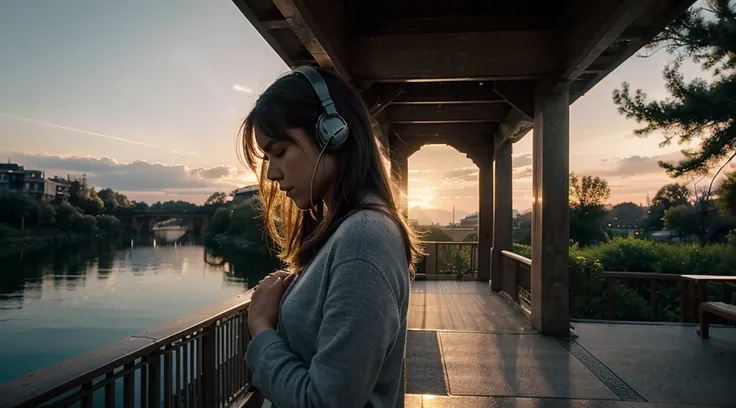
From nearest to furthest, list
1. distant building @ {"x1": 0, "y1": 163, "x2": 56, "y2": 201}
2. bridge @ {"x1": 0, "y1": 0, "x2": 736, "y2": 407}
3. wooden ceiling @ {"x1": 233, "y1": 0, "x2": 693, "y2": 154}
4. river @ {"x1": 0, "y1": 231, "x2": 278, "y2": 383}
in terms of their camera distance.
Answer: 1. bridge @ {"x1": 0, "y1": 0, "x2": 736, "y2": 407}
2. wooden ceiling @ {"x1": 233, "y1": 0, "x2": 693, "y2": 154}
3. river @ {"x1": 0, "y1": 231, "x2": 278, "y2": 383}
4. distant building @ {"x1": 0, "y1": 163, "x2": 56, "y2": 201}

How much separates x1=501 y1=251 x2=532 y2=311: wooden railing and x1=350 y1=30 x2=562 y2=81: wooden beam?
2810 millimetres

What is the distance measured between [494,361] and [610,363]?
1038 millimetres

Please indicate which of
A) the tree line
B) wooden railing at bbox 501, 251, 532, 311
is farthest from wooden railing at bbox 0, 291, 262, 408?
the tree line

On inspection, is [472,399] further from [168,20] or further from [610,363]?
[168,20]

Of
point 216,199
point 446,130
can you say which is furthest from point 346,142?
point 216,199

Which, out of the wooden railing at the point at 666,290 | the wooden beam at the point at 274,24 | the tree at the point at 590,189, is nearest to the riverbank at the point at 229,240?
the tree at the point at 590,189

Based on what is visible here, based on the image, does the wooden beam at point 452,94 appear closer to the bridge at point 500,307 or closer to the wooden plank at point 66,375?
the bridge at point 500,307

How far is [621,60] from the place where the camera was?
4188mm

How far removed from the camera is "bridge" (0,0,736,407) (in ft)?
8.51

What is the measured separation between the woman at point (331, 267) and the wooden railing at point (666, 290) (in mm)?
6663

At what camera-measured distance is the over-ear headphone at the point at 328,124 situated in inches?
29.2

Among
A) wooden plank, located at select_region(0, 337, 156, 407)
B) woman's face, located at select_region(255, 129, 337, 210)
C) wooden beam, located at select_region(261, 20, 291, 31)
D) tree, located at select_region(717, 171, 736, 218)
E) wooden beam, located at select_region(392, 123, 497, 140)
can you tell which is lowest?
wooden plank, located at select_region(0, 337, 156, 407)

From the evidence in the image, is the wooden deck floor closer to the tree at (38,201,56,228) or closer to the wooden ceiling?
Answer: the wooden ceiling

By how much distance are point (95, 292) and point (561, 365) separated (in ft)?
116
